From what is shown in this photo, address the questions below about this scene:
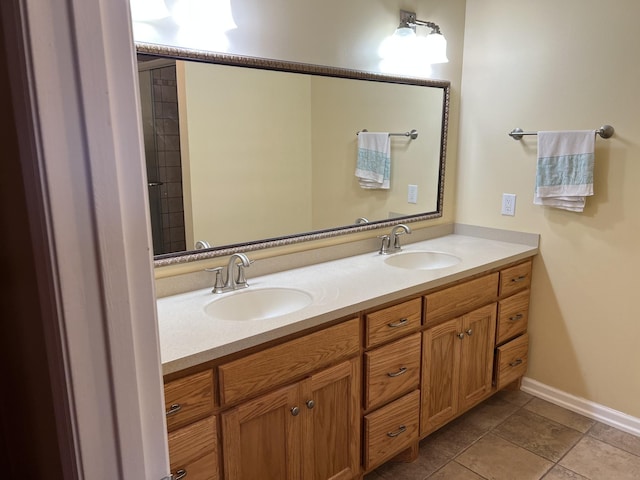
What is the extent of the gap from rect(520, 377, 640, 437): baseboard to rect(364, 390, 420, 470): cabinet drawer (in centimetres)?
98

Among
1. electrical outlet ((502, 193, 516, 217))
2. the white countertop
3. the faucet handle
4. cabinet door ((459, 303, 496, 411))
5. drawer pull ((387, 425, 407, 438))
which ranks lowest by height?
drawer pull ((387, 425, 407, 438))

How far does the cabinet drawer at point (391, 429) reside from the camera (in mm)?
1836

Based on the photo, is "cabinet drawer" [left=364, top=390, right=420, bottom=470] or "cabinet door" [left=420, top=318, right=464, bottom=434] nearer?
"cabinet drawer" [left=364, top=390, right=420, bottom=470]

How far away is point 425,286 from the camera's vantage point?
6.24ft

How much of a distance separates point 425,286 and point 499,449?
36.3 inches

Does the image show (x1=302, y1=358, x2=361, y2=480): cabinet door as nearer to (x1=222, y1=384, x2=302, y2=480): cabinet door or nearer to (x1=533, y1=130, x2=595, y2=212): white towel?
(x1=222, y1=384, x2=302, y2=480): cabinet door


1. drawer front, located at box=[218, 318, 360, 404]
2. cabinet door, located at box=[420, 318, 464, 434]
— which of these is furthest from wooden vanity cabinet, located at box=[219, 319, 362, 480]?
cabinet door, located at box=[420, 318, 464, 434]

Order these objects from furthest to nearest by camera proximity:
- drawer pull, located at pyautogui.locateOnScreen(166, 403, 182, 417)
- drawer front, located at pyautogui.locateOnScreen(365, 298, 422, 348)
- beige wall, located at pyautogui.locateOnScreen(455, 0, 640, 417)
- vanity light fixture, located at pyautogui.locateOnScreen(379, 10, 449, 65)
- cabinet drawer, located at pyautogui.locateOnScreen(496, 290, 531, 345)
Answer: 1. cabinet drawer, located at pyautogui.locateOnScreen(496, 290, 531, 345)
2. vanity light fixture, located at pyautogui.locateOnScreen(379, 10, 449, 65)
3. beige wall, located at pyautogui.locateOnScreen(455, 0, 640, 417)
4. drawer front, located at pyautogui.locateOnScreen(365, 298, 422, 348)
5. drawer pull, located at pyautogui.locateOnScreen(166, 403, 182, 417)

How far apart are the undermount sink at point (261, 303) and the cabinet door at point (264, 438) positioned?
347 mm

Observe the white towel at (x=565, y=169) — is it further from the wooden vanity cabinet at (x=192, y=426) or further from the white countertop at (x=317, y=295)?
the wooden vanity cabinet at (x=192, y=426)

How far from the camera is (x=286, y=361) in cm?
150

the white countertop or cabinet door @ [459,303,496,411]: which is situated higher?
the white countertop

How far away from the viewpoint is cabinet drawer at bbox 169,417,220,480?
1294 mm

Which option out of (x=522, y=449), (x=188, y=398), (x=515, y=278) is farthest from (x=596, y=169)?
(x=188, y=398)
